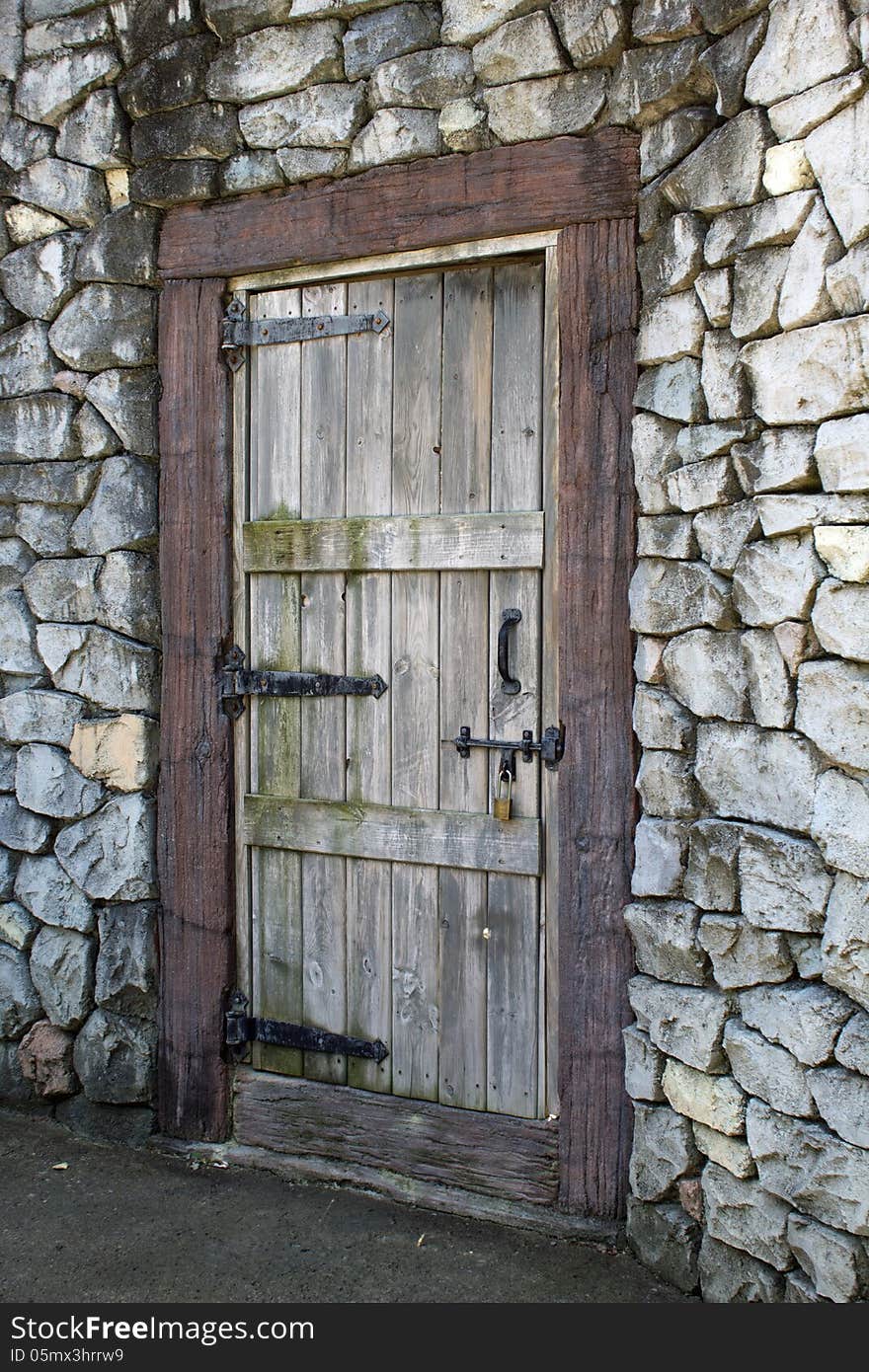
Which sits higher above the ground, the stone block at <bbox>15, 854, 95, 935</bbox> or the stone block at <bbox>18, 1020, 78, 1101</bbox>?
the stone block at <bbox>15, 854, 95, 935</bbox>

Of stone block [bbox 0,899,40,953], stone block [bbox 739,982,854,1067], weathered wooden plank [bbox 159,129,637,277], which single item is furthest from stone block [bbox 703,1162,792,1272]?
weathered wooden plank [bbox 159,129,637,277]

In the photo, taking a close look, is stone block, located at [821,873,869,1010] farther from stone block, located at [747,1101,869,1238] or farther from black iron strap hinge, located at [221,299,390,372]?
black iron strap hinge, located at [221,299,390,372]

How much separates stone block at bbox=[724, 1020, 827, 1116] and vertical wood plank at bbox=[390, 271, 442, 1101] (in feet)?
2.89

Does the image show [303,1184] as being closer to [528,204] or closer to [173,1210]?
[173,1210]

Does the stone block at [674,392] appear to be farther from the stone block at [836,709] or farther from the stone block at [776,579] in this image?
the stone block at [836,709]

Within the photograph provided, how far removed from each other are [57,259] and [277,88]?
2.71 feet

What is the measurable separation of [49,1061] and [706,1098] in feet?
6.51

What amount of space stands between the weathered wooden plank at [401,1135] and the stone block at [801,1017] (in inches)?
30.0

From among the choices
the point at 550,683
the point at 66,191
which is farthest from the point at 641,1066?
the point at 66,191

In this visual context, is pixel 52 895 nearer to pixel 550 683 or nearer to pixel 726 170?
pixel 550 683

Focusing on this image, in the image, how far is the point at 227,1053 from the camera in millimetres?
3404

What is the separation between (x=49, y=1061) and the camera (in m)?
3.56

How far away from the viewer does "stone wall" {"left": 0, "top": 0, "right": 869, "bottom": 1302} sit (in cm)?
232

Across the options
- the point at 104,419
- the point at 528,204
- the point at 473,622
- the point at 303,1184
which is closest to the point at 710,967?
the point at 473,622
